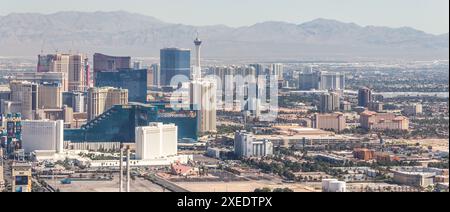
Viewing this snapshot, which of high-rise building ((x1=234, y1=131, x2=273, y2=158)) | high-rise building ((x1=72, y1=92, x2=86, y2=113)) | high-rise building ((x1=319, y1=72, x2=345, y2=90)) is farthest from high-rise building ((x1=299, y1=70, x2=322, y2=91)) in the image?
high-rise building ((x1=234, y1=131, x2=273, y2=158))

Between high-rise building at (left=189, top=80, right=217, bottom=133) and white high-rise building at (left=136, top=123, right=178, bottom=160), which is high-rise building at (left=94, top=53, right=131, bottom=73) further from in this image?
white high-rise building at (left=136, top=123, right=178, bottom=160)

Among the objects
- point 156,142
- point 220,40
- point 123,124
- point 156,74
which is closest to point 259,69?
point 220,40

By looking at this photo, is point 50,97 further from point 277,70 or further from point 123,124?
point 277,70

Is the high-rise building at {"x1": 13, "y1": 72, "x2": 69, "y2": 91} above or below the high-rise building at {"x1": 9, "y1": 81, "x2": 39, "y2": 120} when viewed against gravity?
above
